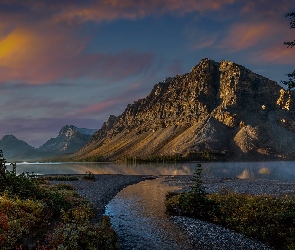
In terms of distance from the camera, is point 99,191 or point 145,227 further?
point 99,191

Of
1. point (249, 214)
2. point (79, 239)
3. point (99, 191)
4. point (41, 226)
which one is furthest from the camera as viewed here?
point (99, 191)

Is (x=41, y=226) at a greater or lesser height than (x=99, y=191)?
greater

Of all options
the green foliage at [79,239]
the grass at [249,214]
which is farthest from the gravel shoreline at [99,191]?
the grass at [249,214]

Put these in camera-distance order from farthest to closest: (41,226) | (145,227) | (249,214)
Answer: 1. (145,227)
2. (249,214)
3. (41,226)

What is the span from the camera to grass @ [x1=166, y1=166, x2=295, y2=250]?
2209 centimetres

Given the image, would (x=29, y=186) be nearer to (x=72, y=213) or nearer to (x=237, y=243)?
(x=72, y=213)

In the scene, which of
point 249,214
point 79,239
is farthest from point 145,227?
point 79,239

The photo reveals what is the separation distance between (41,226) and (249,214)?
17.7 meters

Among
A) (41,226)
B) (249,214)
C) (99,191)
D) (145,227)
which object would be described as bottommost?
(99,191)

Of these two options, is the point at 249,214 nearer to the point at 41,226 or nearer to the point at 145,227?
the point at 145,227

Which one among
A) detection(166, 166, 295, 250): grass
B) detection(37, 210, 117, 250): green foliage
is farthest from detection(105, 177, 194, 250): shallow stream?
detection(166, 166, 295, 250): grass

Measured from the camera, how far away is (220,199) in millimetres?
32906

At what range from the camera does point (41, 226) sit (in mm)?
21625

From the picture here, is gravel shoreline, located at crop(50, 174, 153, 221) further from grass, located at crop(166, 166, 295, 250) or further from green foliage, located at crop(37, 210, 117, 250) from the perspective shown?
grass, located at crop(166, 166, 295, 250)
